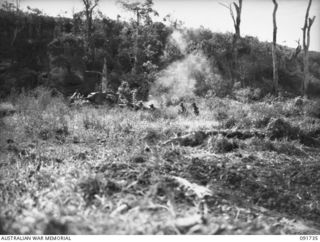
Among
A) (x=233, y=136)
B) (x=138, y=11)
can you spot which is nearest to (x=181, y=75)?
(x=138, y=11)

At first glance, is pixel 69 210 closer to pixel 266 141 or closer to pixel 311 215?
pixel 311 215

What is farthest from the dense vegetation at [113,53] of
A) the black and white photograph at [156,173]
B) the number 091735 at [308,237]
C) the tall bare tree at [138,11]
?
the number 091735 at [308,237]

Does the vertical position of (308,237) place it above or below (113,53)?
below

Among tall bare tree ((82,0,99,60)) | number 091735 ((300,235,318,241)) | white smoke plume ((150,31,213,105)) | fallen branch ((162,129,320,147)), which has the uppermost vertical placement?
tall bare tree ((82,0,99,60))

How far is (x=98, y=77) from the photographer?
1939 centimetres

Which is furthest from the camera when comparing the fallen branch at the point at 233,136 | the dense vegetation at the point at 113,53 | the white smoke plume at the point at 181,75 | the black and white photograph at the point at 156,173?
the dense vegetation at the point at 113,53

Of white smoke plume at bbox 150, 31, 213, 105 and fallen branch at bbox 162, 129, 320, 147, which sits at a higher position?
white smoke plume at bbox 150, 31, 213, 105

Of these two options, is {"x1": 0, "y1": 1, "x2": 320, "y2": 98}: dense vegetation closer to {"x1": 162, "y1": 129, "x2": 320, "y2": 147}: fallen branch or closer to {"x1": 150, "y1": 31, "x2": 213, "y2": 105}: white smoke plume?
{"x1": 150, "y1": 31, "x2": 213, "y2": 105}: white smoke plume

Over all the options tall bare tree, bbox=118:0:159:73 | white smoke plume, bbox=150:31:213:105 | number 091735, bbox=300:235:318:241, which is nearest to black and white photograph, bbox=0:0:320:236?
number 091735, bbox=300:235:318:241

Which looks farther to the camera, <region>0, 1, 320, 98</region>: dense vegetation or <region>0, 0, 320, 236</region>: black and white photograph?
<region>0, 1, 320, 98</region>: dense vegetation

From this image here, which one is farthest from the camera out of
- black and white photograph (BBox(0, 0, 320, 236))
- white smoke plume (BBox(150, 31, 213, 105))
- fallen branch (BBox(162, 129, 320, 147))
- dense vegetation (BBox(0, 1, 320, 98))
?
dense vegetation (BBox(0, 1, 320, 98))

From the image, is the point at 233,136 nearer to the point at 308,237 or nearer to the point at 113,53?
the point at 308,237

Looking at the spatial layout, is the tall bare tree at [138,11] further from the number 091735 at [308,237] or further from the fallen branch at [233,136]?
the number 091735 at [308,237]

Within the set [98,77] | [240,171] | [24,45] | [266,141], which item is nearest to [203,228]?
[240,171]
